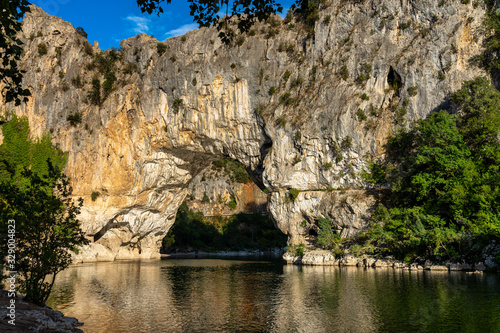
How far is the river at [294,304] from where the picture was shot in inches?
491

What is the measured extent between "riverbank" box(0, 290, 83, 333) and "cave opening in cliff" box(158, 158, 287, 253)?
182ft

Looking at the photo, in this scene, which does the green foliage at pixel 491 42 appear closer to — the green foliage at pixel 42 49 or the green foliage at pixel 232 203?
the green foliage at pixel 42 49

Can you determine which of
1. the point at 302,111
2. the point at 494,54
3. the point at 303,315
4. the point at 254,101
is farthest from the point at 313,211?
the point at 303,315

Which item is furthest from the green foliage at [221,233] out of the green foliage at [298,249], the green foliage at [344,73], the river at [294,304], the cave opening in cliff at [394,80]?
the river at [294,304]

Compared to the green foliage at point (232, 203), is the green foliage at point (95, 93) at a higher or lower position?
higher

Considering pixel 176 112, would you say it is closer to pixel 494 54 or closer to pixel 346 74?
pixel 346 74

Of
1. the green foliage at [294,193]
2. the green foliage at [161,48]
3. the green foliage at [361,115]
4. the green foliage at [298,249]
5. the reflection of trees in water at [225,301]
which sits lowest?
the reflection of trees in water at [225,301]

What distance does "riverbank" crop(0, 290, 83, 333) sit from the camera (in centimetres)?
874

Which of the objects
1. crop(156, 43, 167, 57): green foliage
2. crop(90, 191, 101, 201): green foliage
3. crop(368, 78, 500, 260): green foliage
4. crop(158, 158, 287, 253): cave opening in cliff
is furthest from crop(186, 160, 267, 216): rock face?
crop(368, 78, 500, 260): green foliage

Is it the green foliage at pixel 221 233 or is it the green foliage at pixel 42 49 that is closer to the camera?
the green foliage at pixel 42 49

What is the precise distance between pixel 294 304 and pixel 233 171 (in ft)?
238

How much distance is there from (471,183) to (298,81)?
21.0 metres

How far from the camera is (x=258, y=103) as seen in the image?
4162cm

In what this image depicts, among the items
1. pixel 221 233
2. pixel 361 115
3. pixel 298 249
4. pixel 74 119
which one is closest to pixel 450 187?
pixel 361 115
